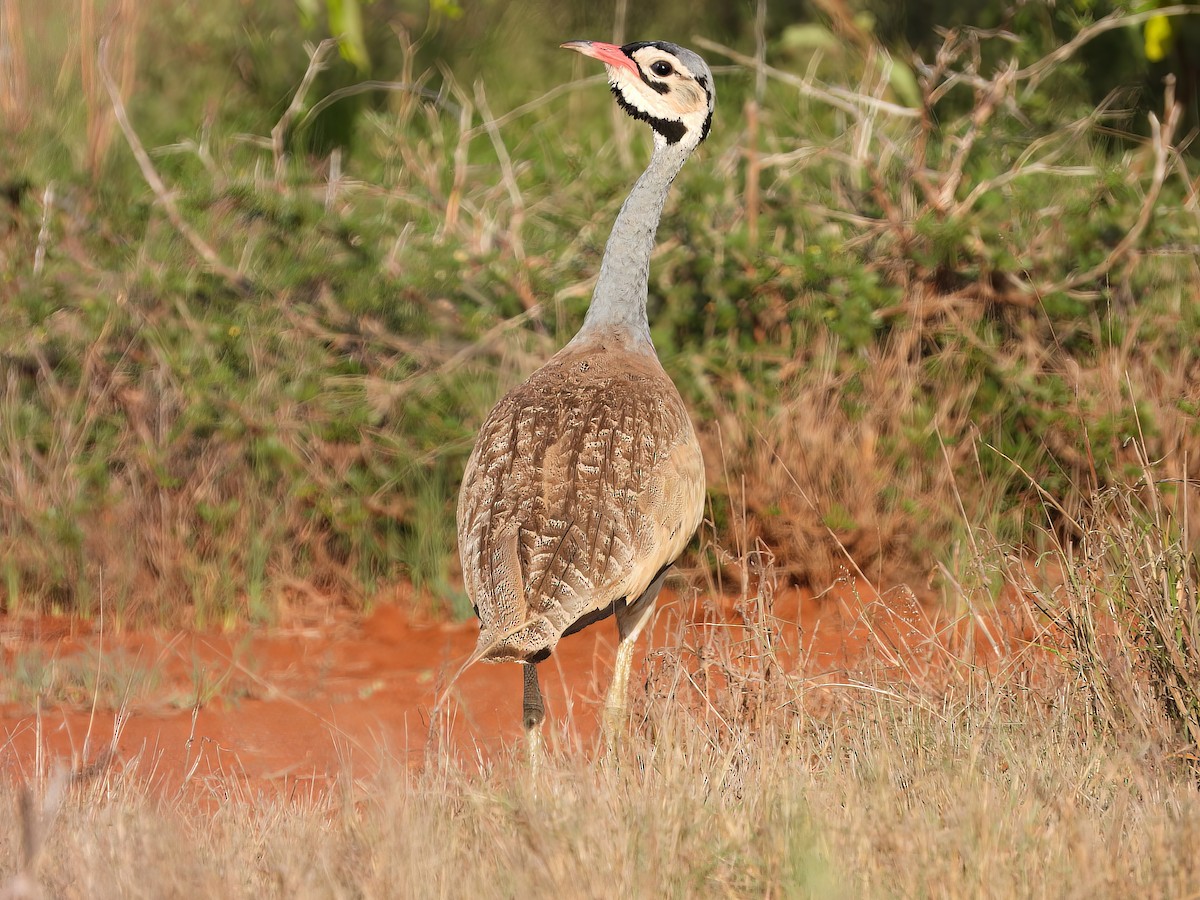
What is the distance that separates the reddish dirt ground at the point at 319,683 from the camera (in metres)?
4.20

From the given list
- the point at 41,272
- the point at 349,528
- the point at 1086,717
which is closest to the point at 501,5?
the point at 41,272

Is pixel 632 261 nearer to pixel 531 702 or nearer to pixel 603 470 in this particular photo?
pixel 603 470

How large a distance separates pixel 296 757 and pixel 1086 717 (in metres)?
2.28

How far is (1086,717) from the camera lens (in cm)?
331

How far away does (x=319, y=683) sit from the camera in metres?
4.94

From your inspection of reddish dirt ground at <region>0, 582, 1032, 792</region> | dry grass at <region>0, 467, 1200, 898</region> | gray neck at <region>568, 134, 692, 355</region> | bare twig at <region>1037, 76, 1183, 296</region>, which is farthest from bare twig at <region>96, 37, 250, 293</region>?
bare twig at <region>1037, 76, 1183, 296</region>

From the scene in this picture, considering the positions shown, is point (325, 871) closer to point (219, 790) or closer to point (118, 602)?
point (219, 790)

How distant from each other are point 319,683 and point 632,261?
1788 millimetres

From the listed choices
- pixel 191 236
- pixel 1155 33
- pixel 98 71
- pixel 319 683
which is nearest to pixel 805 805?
pixel 319 683

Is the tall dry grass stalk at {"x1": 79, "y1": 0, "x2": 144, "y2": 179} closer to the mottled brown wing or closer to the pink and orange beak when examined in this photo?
the pink and orange beak

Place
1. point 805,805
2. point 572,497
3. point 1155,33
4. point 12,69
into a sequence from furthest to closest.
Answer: point 12,69
point 1155,33
point 572,497
point 805,805

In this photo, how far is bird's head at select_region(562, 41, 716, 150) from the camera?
4.26 meters

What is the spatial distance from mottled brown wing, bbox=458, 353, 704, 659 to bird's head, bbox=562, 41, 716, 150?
0.71m

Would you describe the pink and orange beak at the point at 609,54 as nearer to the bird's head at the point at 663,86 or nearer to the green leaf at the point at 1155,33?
the bird's head at the point at 663,86
